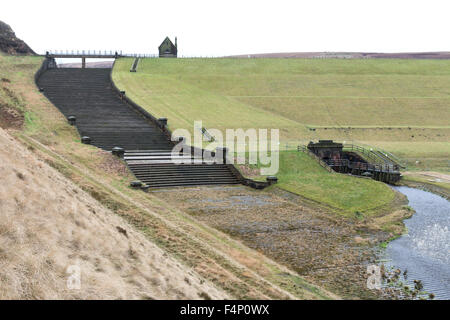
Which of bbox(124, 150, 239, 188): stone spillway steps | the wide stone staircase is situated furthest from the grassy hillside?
bbox(124, 150, 239, 188): stone spillway steps

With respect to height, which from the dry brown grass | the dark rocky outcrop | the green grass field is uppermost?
the dark rocky outcrop

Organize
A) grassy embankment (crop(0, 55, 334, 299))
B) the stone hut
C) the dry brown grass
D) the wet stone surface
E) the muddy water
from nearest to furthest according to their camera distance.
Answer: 1. the dry brown grass
2. grassy embankment (crop(0, 55, 334, 299))
3. the muddy water
4. the wet stone surface
5. the stone hut

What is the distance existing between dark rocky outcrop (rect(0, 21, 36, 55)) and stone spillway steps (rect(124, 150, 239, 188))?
52662 mm

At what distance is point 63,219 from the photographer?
13594mm

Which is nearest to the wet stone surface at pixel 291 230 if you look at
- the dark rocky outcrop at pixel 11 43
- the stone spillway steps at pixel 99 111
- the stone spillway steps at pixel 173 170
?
the stone spillway steps at pixel 173 170

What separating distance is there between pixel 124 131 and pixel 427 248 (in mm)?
29161

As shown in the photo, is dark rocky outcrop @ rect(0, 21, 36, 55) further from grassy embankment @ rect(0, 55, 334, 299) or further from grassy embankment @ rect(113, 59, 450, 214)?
grassy embankment @ rect(0, 55, 334, 299)

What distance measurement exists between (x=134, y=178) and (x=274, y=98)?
38049 millimetres

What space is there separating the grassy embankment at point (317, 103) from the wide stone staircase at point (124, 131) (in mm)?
3544

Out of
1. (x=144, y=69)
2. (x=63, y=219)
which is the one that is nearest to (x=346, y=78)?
(x=144, y=69)

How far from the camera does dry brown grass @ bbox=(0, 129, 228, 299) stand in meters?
10.8

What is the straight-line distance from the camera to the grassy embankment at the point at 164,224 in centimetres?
1502

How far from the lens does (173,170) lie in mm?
33688
